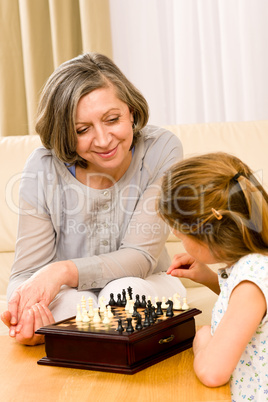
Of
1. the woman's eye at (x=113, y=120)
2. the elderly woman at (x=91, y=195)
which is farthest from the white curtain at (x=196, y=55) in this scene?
the woman's eye at (x=113, y=120)

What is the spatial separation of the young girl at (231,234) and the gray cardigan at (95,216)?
1.78 feet

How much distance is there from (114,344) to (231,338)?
0.80 feet

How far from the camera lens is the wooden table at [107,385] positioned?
1028 mm

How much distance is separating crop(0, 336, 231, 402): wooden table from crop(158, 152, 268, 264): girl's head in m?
0.26

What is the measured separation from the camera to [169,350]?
1232 millimetres

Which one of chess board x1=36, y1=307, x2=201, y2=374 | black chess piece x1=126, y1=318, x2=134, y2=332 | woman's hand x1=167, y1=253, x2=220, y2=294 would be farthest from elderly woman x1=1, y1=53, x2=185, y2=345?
black chess piece x1=126, y1=318, x2=134, y2=332

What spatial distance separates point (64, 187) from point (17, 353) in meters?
0.64

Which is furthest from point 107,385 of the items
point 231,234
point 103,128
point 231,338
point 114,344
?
point 103,128

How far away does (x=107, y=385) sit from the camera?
3.55 ft

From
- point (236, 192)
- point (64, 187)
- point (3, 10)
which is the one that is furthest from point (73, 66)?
point (3, 10)

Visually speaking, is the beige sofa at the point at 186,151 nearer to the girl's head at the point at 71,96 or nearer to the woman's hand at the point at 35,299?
the girl's head at the point at 71,96

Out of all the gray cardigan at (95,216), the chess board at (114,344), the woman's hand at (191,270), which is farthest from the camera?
the gray cardigan at (95,216)

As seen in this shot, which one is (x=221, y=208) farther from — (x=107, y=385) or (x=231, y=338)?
(x=107, y=385)

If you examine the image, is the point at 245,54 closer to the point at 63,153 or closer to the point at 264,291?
the point at 63,153
